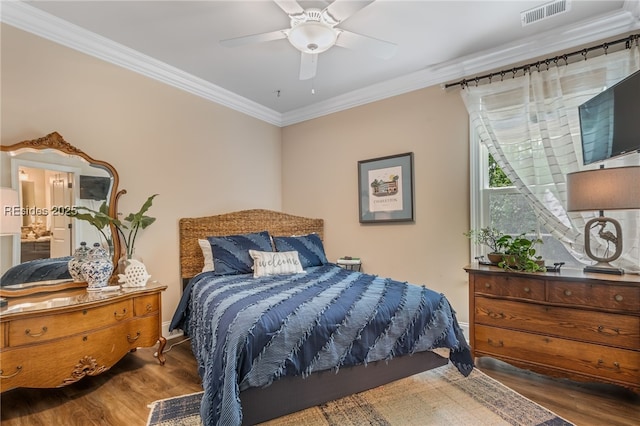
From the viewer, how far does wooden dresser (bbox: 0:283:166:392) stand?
1820 millimetres

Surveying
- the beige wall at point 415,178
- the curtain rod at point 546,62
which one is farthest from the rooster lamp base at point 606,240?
the curtain rod at point 546,62

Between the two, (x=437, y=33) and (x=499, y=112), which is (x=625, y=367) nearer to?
(x=499, y=112)

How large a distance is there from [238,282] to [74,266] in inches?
48.2

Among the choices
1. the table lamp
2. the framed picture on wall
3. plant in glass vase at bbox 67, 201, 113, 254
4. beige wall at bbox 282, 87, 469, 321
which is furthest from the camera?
the framed picture on wall

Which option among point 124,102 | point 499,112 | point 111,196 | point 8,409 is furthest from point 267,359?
point 499,112

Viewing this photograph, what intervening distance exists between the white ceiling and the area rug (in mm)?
2654

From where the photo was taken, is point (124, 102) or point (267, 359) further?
point (124, 102)

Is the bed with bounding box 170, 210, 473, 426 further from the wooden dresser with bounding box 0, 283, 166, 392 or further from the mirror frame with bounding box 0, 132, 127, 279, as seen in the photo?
the mirror frame with bounding box 0, 132, 127, 279

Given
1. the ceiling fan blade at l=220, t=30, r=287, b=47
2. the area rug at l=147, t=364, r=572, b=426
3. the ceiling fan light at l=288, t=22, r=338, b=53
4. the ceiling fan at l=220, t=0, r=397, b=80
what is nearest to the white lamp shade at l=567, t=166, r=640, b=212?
the area rug at l=147, t=364, r=572, b=426

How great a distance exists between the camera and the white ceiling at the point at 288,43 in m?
2.29

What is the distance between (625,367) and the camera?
1.94m

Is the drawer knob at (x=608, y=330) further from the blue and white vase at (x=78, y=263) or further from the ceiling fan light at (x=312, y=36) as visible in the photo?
the blue and white vase at (x=78, y=263)

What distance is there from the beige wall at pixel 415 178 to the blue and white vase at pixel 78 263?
252 centimetres

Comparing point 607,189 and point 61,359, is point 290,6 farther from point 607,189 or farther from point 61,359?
point 61,359
